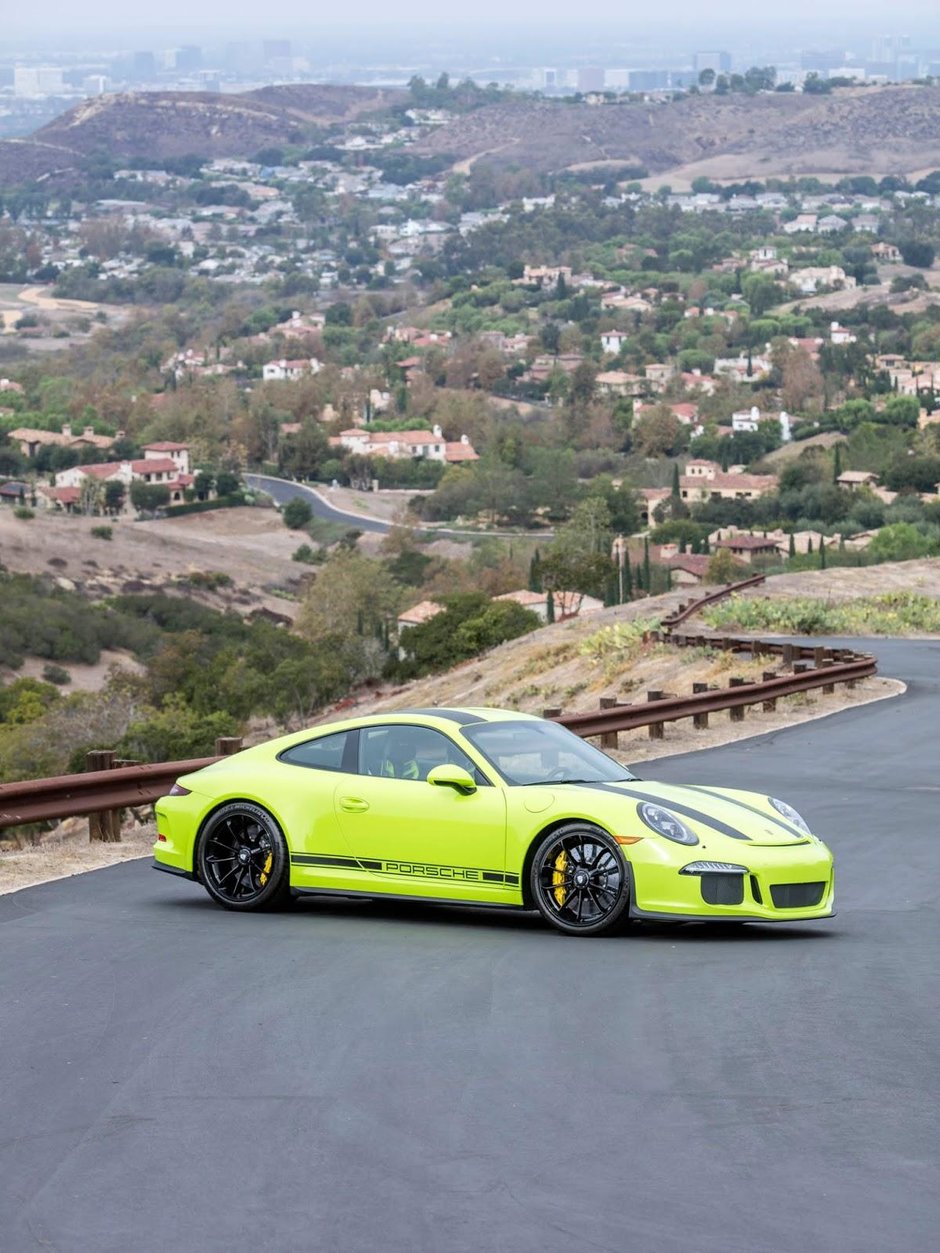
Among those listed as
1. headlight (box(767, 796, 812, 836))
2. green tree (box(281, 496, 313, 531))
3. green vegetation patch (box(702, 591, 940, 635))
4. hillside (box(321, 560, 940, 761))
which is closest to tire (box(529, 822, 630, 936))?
headlight (box(767, 796, 812, 836))

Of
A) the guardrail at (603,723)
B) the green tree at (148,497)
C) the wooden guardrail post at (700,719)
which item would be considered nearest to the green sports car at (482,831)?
the guardrail at (603,723)

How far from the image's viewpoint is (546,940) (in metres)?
10.2

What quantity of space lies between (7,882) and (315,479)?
506 feet

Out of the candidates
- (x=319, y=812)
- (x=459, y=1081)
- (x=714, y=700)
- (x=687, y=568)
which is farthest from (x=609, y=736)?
(x=687, y=568)

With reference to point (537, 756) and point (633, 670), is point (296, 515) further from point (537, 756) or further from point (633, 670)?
point (537, 756)

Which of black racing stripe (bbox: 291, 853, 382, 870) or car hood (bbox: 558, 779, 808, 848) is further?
black racing stripe (bbox: 291, 853, 382, 870)

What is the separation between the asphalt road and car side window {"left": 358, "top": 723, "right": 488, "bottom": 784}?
0.79 m

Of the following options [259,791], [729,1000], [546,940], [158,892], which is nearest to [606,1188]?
[729,1000]

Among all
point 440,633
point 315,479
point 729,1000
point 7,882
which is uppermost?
point 729,1000

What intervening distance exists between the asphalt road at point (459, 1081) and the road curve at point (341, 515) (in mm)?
115957

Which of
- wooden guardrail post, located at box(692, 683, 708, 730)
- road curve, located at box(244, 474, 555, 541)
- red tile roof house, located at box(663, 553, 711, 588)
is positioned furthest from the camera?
road curve, located at box(244, 474, 555, 541)

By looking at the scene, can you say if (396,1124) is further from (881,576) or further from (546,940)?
(881,576)

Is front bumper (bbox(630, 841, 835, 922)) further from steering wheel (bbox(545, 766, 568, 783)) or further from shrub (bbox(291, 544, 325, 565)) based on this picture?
shrub (bbox(291, 544, 325, 565))

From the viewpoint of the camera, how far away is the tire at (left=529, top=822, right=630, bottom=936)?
1020 cm
